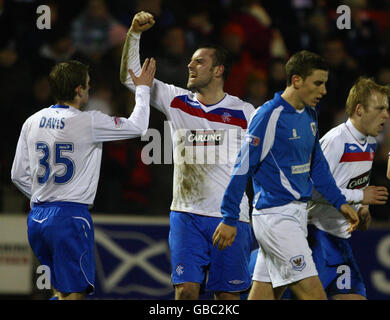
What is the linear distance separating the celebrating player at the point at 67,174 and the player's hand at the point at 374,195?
5.75ft

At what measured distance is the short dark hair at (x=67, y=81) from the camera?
573cm

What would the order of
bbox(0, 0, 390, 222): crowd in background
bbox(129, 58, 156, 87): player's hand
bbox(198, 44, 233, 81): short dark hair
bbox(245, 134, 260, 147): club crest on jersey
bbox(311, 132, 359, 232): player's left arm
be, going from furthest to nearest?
bbox(0, 0, 390, 222): crowd in background → bbox(198, 44, 233, 81): short dark hair → bbox(129, 58, 156, 87): player's hand → bbox(311, 132, 359, 232): player's left arm → bbox(245, 134, 260, 147): club crest on jersey

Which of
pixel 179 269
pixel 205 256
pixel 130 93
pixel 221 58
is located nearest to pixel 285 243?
pixel 205 256

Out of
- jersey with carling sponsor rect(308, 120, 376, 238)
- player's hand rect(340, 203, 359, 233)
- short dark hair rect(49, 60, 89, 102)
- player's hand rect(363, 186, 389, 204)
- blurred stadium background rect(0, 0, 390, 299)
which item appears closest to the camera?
player's hand rect(340, 203, 359, 233)

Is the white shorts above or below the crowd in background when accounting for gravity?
below

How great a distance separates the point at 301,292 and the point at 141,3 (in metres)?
5.95

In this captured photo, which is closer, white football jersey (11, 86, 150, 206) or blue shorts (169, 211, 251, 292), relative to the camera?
white football jersey (11, 86, 150, 206)

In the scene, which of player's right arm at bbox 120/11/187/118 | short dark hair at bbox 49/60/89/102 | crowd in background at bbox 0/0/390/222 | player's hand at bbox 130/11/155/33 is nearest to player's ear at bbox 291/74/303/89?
player's right arm at bbox 120/11/187/118

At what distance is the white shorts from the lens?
17.2ft

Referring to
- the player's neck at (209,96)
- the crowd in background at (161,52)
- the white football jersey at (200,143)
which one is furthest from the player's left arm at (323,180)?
the crowd in background at (161,52)

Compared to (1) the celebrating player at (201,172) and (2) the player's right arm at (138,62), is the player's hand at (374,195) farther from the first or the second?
(2) the player's right arm at (138,62)

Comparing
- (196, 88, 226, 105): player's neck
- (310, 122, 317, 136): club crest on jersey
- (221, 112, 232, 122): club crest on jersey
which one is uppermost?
(196, 88, 226, 105): player's neck

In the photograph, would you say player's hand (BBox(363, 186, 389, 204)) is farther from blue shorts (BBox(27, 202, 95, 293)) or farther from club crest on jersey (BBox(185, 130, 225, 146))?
blue shorts (BBox(27, 202, 95, 293))

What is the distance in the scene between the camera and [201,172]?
6.06 metres
